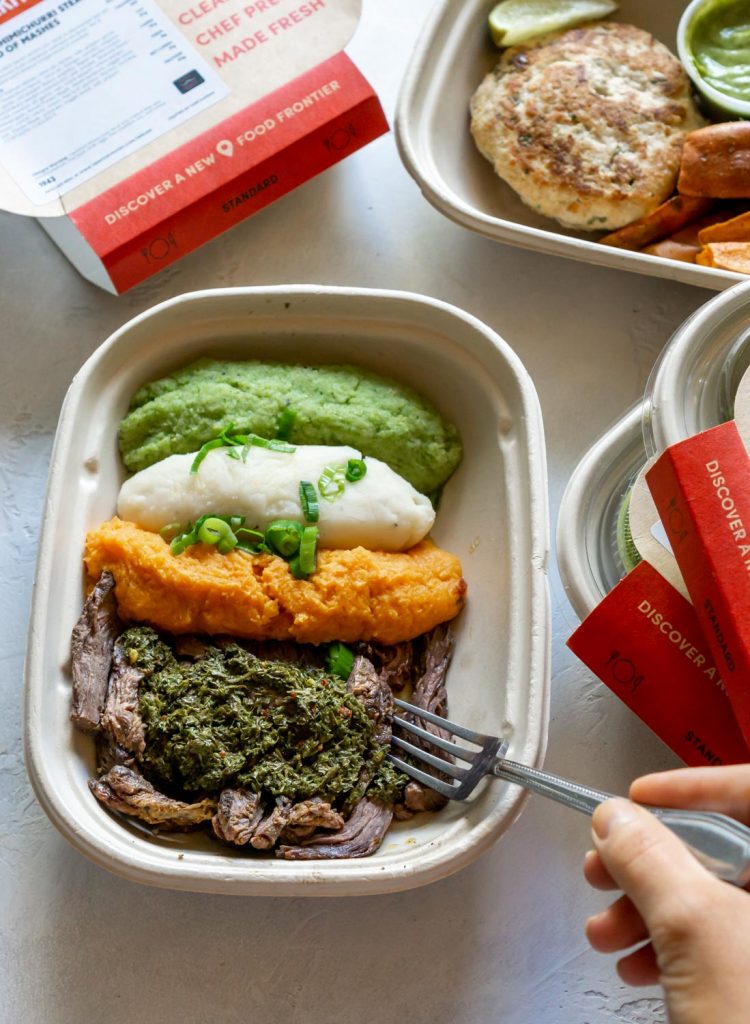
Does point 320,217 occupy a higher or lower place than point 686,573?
higher

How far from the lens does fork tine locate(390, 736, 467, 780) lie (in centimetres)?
147

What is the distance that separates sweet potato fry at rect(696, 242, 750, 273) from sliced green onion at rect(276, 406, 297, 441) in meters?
0.74

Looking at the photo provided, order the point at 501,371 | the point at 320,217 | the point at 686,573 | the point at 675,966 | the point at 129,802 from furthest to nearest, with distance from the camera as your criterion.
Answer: the point at 320,217
the point at 501,371
the point at 129,802
the point at 686,573
the point at 675,966

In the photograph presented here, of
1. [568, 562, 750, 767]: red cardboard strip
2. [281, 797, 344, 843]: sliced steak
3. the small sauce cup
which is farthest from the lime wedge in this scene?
[281, 797, 344, 843]: sliced steak

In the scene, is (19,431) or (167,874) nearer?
(167,874)

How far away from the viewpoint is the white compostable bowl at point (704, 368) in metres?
1.46

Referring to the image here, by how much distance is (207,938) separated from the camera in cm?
161

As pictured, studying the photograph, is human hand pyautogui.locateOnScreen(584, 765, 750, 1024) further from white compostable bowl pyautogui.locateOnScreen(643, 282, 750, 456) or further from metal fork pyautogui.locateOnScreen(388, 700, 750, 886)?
white compostable bowl pyautogui.locateOnScreen(643, 282, 750, 456)

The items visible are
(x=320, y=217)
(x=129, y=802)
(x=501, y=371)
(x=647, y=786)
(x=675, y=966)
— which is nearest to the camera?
(x=675, y=966)

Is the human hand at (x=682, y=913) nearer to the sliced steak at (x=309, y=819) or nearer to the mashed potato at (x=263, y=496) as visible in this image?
the sliced steak at (x=309, y=819)

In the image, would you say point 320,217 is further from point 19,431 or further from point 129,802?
point 129,802

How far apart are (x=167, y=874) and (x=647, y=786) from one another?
66 centimetres

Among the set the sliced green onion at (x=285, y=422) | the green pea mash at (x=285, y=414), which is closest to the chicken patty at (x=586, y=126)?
the green pea mash at (x=285, y=414)

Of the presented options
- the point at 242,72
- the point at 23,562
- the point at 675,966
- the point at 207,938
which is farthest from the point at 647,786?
the point at 242,72
